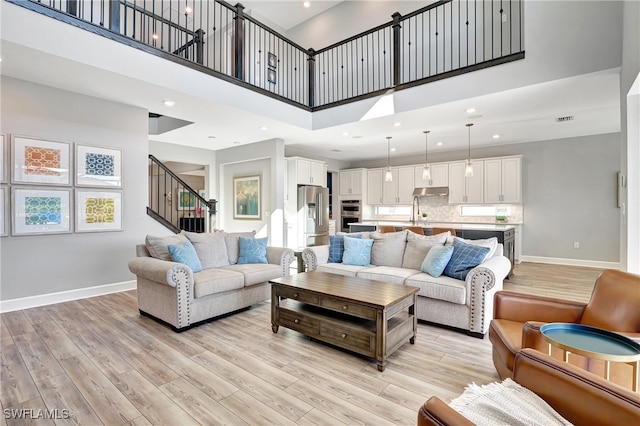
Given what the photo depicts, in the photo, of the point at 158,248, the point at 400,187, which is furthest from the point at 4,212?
the point at 400,187

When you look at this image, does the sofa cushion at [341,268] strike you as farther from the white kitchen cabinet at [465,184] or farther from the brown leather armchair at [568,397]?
the white kitchen cabinet at [465,184]

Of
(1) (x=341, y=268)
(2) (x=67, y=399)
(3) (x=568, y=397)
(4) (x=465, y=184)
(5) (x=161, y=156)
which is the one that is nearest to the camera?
(3) (x=568, y=397)

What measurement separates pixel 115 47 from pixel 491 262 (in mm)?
4653

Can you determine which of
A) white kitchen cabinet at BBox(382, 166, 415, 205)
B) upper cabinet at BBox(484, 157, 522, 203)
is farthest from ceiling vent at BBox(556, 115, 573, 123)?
white kitchen cabinet at BBox(382, 166, 415, 205)

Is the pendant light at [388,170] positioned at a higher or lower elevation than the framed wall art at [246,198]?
higher

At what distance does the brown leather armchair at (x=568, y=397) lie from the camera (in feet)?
3.29

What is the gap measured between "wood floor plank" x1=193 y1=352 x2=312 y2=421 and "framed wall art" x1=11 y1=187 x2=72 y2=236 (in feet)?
9.68

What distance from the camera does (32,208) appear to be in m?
3.76

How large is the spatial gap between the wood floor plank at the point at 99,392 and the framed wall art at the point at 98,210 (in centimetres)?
231

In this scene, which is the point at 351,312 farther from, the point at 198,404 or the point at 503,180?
the point at 503,180

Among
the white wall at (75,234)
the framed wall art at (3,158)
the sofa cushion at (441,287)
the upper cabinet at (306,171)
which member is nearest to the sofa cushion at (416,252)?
the sofa cushion at (441,287)

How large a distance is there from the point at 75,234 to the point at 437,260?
472cm

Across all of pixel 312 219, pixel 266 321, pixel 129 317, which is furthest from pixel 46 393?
pixel 312 219

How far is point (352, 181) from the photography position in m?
8.94
